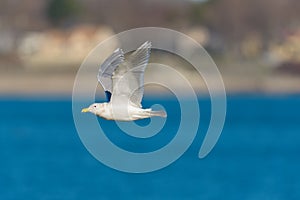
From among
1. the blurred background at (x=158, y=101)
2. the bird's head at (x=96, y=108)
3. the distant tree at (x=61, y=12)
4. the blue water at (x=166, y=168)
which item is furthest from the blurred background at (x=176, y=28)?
the bird's head at (x=96, y=108)

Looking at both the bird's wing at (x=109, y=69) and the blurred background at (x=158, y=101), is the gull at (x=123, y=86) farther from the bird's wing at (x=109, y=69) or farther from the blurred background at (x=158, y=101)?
the blurred background at (x=158, y=101)

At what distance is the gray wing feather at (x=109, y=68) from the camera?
17.6 ft

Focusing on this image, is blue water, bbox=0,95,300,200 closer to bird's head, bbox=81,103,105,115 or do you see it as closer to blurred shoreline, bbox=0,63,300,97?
blurred shoreline, bbox=0,63,300,97

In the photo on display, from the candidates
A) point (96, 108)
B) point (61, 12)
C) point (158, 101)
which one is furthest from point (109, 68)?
point (61, 12)

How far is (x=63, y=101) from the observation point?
118 metres

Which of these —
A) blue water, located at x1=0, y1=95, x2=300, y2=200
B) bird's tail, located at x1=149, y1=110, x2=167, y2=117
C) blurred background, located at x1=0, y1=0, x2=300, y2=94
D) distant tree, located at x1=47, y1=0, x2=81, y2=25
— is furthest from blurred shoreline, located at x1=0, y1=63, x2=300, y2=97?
bird's tail, located at x1=149, y1=110, x2=167, y2=117

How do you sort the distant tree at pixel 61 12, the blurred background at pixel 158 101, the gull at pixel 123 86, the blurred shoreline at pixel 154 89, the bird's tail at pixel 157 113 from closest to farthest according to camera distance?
the gull at pixel 123 86, the bird's tail at pixel 157 113, the blurred background at pixel 158 101, the blurred shoreline at pixel 154 89, the distant tree at pixel 61 12

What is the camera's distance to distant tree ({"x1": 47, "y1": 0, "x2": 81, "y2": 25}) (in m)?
108

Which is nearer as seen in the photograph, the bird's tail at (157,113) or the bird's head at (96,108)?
the bird's head at (96,108)

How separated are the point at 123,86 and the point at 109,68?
0.22 m

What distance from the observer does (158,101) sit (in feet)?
329

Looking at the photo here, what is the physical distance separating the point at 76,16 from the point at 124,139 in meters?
44.0

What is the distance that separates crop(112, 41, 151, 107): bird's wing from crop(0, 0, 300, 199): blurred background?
8847mm

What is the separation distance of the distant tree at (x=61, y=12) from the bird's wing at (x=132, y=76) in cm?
10071
